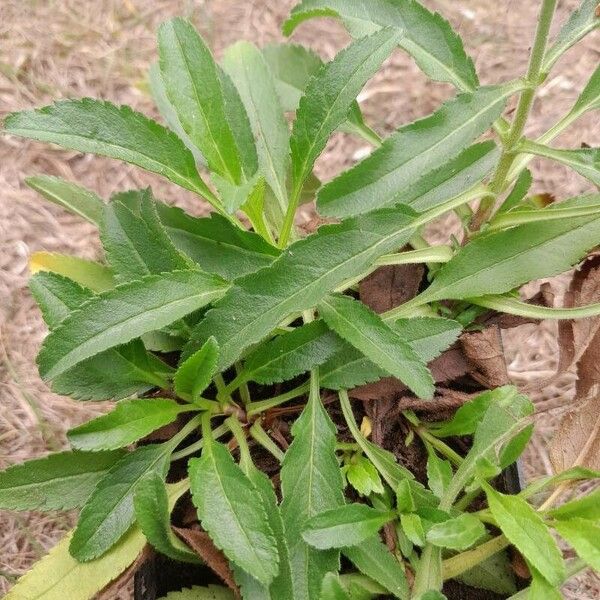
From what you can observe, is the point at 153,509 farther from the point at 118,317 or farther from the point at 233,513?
the point at 118,317

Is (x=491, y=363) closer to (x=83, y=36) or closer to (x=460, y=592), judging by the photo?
(x=460, y=592)

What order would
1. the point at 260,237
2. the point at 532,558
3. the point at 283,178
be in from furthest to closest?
the point at 283,178 → the point at 260,237 → the point at 532,558

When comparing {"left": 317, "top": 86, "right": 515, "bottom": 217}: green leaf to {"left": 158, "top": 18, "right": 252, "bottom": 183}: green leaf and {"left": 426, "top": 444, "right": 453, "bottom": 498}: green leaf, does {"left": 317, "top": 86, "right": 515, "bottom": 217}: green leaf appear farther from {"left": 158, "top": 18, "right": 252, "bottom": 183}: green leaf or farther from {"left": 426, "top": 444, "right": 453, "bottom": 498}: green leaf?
{"left": 426, "top": 444, "right": 453, "bottom": 498}: green leaf

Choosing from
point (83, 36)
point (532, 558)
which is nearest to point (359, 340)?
point (532, 558)

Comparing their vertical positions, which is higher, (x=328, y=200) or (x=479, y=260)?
(x=328, y=200)

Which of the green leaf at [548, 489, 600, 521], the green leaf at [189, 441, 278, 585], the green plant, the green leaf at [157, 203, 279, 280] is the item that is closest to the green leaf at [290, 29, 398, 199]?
the green plant

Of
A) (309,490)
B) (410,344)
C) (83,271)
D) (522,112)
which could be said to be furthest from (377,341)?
(83,271)

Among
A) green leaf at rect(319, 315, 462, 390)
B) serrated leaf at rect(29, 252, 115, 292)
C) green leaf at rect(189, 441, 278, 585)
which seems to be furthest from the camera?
serrated leaf at rect(29, 252, 115, 292)
